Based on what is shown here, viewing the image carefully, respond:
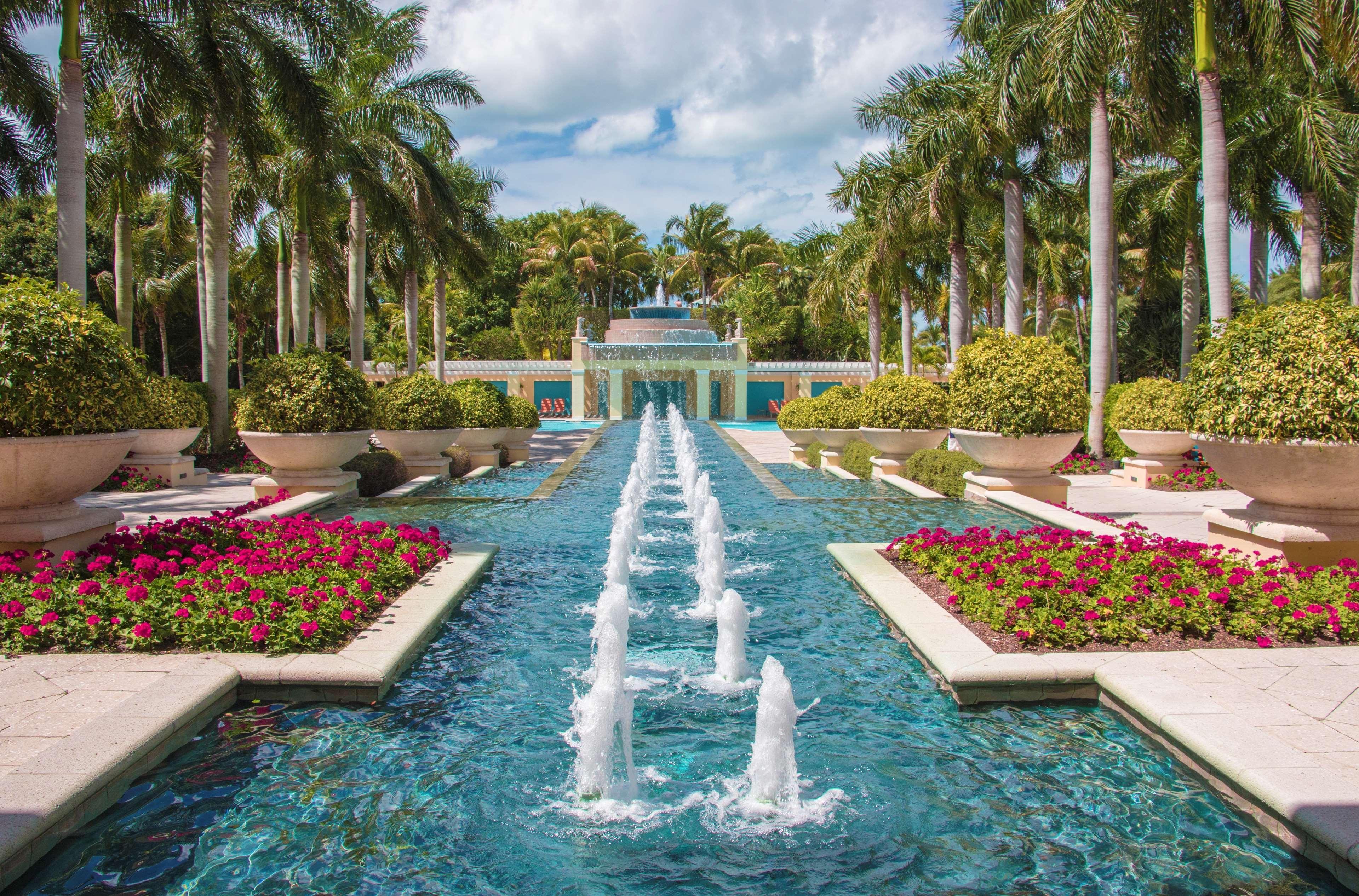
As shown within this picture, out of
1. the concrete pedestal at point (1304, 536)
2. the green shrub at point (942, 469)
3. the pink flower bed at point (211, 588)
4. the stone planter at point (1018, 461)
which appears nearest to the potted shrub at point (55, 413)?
the pink flower bed at point (211, 588)

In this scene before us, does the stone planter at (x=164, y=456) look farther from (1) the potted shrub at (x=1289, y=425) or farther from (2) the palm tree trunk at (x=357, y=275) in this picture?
(1) the potted shrub at (x=1289, y=425)

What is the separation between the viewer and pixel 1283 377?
20.5ft

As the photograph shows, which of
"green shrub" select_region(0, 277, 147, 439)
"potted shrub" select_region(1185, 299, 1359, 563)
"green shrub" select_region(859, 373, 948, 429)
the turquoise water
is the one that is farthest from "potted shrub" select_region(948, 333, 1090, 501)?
"green shrub" select_region(0, 277, 147, 439)

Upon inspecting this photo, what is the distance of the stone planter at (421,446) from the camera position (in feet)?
45.3

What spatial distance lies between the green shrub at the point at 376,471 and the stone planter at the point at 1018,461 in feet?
26.5

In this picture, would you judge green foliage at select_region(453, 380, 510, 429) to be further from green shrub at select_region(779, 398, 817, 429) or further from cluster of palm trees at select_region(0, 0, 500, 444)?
green shrub at select_region(779, 398, 817, 429)

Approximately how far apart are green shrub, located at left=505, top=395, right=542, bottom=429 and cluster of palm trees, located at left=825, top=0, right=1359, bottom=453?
32.0 ft

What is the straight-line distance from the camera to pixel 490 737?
4344mm

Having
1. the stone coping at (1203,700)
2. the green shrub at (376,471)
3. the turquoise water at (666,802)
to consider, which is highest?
the green shrub at (376,471)

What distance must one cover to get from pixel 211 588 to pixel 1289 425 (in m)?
7.71

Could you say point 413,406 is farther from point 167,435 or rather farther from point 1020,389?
point 1020,389

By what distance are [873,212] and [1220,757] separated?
22199mm

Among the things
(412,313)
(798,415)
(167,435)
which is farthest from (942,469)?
(412,313)

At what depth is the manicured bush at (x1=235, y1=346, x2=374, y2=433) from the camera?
34.0ft
